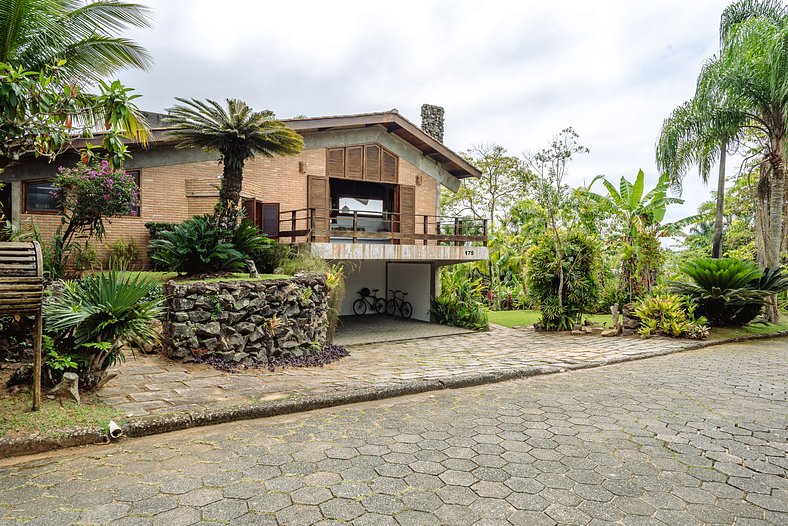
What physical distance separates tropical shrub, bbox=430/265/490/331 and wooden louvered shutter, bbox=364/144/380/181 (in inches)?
159

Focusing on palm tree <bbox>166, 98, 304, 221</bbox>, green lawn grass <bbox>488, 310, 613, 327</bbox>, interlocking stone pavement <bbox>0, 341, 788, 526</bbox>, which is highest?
palm tree <bbox>166, 98, 304, 221</bbox>

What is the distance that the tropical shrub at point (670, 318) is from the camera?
11.5 metres

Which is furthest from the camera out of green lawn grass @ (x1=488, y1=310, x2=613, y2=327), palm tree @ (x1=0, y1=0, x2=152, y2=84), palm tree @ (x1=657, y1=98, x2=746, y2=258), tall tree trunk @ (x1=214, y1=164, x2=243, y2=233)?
green lawn grass @ (x1=488, y1=310, x2=613, y2=327)

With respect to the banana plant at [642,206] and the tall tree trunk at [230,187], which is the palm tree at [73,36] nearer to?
the tall tree trunk at [230,187]

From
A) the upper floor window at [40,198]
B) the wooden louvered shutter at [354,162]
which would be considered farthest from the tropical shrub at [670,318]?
the upper floor window at [40,198]

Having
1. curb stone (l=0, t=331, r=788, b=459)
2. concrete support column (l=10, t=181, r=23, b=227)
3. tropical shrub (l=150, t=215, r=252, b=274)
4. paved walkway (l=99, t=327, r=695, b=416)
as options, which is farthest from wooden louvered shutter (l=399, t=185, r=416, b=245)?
concrete support column (l=10, t=181, r=23, b=227)

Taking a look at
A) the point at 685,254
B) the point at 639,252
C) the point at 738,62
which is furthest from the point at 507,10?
the point at 685,254

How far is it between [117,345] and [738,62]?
15.6 m

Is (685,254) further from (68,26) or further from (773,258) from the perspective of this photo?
(68,26)

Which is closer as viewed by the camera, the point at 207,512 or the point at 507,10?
the point at 207,512

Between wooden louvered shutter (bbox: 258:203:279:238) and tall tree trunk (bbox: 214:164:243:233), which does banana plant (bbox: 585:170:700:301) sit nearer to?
wooden louvered shutter (bbox: 258:203:279:238)

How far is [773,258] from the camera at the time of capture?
1320 centimetres

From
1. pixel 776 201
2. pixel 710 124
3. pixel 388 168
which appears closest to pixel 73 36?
pixel 388 168

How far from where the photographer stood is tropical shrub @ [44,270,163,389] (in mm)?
5023
